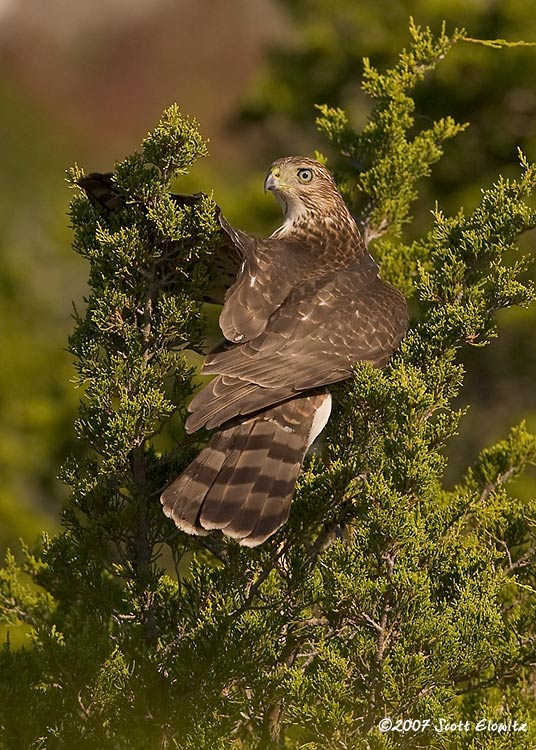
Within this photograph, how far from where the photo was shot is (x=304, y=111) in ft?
26.0

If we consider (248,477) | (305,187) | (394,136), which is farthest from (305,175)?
(248,477)

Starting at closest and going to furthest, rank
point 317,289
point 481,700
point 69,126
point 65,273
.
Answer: point 481,700, point 317,289, point 65,273, point 69,126

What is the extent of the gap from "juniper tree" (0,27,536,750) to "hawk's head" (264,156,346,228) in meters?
1.07

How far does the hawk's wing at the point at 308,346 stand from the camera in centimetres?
329

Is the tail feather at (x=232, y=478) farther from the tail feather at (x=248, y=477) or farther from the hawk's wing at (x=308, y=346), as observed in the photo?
the hawk's wing at (x=308, y=346)

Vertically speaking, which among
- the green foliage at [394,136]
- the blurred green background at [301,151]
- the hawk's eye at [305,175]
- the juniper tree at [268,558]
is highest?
the blurred green background at [301,151]

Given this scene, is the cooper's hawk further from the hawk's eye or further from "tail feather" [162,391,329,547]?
the hawk's eye

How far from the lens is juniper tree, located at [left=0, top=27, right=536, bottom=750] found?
2.90 meters

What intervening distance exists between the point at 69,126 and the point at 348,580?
11443 millimetres

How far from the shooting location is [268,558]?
10.2 ft

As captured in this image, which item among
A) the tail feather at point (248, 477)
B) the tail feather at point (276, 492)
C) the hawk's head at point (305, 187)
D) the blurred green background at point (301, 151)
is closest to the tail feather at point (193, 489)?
the tail feather at point (248, 477)

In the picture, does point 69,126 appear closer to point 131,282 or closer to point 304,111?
point 304,111

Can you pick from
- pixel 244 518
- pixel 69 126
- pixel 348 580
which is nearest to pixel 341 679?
pixel 348 580

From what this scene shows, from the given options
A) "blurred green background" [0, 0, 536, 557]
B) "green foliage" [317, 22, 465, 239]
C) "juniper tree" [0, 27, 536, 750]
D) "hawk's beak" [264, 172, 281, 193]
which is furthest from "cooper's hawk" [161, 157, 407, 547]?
"blurred green background" [0, 0, 536, 557]
